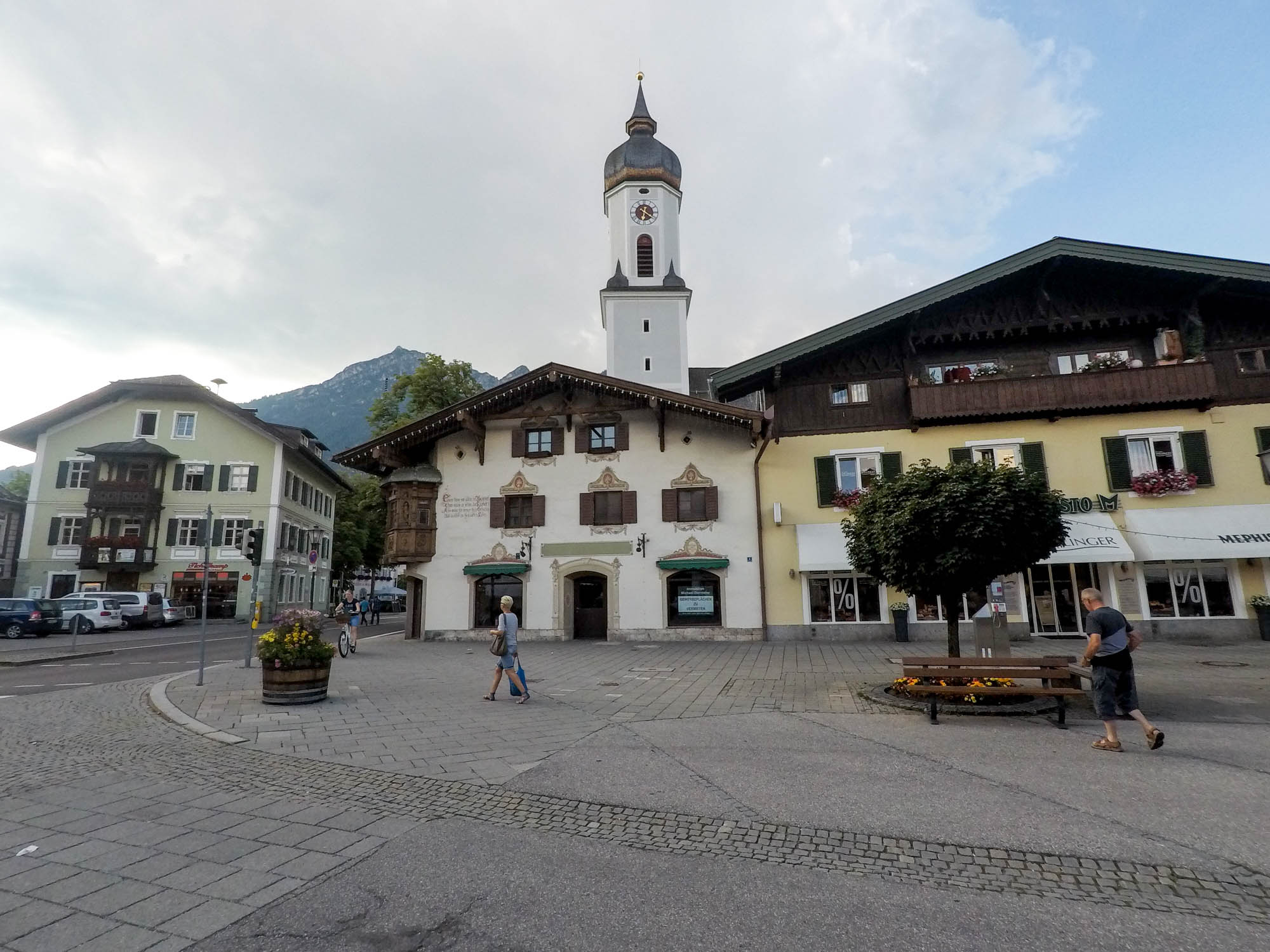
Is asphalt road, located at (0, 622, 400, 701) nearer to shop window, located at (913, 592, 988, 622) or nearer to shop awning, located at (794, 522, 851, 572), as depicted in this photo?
shop awning, located at (794, 522, 851, 572)

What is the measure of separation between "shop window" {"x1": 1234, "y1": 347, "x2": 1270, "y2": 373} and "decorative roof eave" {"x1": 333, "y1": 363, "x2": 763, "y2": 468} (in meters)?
14.4

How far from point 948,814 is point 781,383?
18284 mm

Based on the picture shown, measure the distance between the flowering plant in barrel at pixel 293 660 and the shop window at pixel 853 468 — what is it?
53.0 ft

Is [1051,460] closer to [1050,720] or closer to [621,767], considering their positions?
[1050,720]

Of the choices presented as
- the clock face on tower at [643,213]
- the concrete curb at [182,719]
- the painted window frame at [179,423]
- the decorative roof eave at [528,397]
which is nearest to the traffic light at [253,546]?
the concrete curb at [182,719]

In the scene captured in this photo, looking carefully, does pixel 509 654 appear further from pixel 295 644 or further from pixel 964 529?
pixel 964 529

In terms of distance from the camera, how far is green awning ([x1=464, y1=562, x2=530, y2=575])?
23047 millimetres

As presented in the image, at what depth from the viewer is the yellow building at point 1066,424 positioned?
1964 cm

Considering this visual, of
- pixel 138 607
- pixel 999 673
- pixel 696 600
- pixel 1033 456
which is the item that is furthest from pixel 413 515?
pixel 1033 456

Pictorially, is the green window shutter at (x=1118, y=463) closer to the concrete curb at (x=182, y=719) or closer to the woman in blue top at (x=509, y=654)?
the woman in blue top at (x=509, y=654)

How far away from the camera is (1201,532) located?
762 inches

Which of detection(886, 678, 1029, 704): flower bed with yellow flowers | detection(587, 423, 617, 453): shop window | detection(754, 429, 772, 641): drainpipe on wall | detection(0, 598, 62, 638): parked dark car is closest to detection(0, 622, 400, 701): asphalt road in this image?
detection(0, 598, 62, 638): parked dark car

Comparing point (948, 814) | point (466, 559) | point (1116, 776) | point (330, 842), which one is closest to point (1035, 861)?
point (948, 814)

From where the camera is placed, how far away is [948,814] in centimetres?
520
